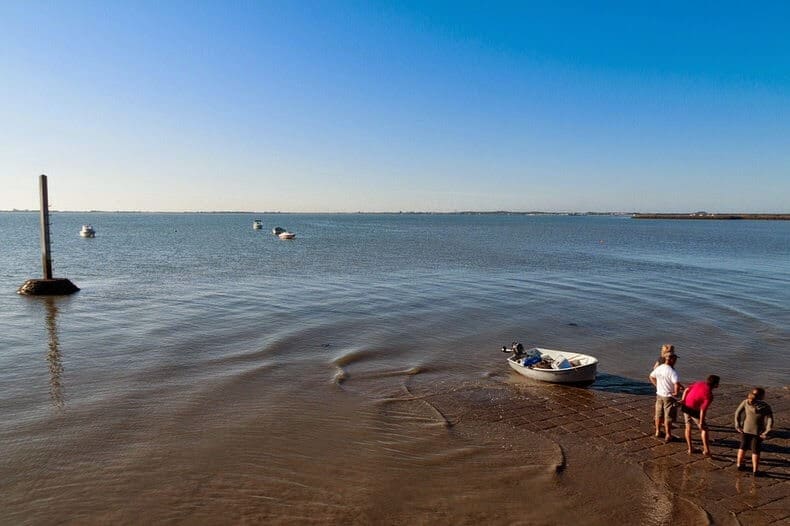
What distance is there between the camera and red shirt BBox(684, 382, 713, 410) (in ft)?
32.0

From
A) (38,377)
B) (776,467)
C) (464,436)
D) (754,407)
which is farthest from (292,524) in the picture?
(38,377)

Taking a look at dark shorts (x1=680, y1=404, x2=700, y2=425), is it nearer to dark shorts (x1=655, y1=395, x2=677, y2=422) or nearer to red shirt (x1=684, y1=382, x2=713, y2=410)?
red shirt (x1=684, y1=382, x2=713, y2=410)

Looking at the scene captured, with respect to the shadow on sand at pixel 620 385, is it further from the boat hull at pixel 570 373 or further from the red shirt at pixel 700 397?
the red shirt at pixel 700 397

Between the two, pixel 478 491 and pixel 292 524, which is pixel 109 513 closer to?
pixel 292 524

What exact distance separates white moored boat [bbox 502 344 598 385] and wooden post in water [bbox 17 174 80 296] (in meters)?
26.5

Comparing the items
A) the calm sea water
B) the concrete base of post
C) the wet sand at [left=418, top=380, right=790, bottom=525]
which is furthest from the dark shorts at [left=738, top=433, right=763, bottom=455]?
the concrete base of post

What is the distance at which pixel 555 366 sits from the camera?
14961 mm

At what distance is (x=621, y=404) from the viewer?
1316 centimetres

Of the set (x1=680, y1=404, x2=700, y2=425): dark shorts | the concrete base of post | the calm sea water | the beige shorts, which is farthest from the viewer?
the concrete base of post

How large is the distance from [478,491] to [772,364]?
44.4 ft

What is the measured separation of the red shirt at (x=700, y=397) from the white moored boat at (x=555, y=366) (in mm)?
4236

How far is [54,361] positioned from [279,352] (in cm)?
708

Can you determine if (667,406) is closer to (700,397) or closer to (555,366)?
(700,397)

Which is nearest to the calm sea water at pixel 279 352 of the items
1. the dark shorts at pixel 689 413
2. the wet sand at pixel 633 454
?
the wet sand at pixel 633 454
